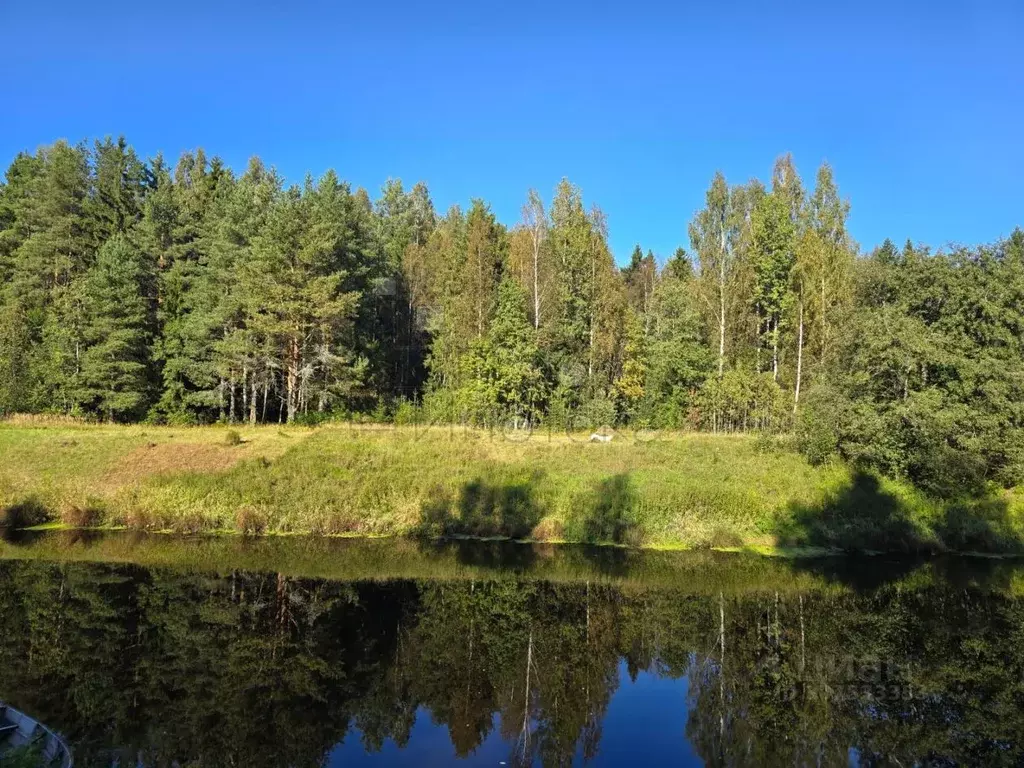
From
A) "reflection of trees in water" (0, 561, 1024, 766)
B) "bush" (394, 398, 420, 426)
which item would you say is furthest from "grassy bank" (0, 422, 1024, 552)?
"bush" (394, 398, 420, 426)

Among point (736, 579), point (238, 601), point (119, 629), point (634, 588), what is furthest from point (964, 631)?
point (119, 629)

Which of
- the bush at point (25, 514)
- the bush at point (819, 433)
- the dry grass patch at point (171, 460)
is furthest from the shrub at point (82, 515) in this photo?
the bush at point (819, 433)

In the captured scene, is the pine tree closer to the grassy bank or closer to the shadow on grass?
the grassy bank

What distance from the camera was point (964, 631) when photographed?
20734mm

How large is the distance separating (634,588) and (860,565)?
401 inches

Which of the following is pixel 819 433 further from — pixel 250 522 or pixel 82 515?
pixel 82 515

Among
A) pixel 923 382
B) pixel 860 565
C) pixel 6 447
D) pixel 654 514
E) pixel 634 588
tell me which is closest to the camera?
pixel 634 588

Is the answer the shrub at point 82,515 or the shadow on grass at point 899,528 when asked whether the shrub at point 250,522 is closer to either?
the shrub at point 82,515

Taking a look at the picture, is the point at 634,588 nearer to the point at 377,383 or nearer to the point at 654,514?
the point at 654,514

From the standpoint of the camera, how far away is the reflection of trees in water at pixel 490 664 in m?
14.3

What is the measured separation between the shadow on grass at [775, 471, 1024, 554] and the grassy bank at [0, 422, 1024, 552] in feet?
0.18

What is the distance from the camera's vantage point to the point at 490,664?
58.9 feet

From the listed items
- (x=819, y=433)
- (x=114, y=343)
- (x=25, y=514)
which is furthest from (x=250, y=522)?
(x=819, y=433)

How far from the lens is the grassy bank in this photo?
29797mm
